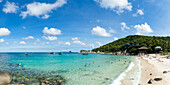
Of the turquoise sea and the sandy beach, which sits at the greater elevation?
the sandy beach

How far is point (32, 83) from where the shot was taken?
12391mm

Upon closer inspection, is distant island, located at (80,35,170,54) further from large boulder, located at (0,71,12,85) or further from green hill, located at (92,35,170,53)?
large boulder, located at (0,71,12,85)

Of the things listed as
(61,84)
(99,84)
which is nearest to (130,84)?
(99,84)

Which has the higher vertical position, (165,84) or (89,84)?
(165,84)

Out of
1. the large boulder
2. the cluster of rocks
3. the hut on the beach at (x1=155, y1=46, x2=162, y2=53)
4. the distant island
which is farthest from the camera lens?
the distant island

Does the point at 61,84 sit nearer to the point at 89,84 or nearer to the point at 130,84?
the point at 89,84

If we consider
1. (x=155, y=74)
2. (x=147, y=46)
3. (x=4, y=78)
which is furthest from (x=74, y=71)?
(x=147, y=46)

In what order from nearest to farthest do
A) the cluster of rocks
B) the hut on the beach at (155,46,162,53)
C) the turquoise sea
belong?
the cluster of rocks < the turquoise sea < the hut on the beach at (155,46,162,53)

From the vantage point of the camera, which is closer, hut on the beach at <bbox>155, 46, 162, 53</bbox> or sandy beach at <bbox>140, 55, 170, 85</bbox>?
sandy beach at <bbox>140, 55, 170, 85</bbox>

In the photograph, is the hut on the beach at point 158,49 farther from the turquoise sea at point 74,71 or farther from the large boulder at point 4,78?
the large boulder at point 4,78

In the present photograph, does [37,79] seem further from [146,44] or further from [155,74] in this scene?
[146,44]

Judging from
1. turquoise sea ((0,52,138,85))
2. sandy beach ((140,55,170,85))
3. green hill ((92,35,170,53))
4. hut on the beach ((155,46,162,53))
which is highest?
green hill ((92,35,170,53))

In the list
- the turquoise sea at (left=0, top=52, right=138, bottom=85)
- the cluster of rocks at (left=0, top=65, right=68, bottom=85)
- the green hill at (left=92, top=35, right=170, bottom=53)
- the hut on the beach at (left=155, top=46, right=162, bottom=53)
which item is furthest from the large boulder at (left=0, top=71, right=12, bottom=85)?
the green hill at (left=92, top=35, right=170, bottom=53)

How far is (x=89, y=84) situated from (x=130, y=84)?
4378 mm
